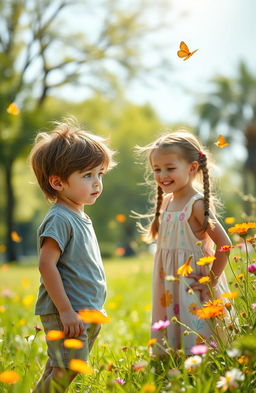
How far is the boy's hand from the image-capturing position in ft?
6.27

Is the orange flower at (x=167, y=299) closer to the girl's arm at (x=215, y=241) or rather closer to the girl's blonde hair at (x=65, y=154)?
the girl's arm at (x=215, y=241)

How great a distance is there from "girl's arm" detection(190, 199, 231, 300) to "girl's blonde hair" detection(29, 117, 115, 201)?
0.57 meters

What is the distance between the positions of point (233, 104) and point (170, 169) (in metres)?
27.6

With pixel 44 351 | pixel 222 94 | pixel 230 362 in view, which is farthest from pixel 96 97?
pixel 230 362

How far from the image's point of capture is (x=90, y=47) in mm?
18031

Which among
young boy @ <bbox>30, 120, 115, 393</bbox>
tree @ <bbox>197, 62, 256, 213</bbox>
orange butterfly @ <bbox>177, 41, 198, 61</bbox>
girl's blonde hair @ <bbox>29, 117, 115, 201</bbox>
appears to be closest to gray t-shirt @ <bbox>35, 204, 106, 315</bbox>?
young boy @ <bbox>30, 120, 115, 393</bbox>

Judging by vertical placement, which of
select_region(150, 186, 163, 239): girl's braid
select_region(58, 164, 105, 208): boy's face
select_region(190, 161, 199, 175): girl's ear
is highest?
select_region(190, 161, 199, 175): girl's ear

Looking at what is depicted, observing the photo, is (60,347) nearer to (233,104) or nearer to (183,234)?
(183,234)

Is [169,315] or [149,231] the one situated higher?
[149,231]

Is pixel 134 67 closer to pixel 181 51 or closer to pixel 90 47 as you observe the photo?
pixel 90 47

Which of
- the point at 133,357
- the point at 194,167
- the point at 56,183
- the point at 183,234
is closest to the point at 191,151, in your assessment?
the point at 194,167

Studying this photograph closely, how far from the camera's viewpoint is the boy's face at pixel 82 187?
211cm

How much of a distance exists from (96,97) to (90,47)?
3.20m

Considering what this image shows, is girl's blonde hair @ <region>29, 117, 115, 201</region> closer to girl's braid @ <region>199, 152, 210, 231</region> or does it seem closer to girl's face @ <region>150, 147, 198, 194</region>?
girl's face @ <region>150, 147, 198, 194</region>
